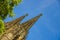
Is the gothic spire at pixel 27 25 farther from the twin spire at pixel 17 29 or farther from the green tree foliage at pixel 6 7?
the green tree foliage at pixel 6 7

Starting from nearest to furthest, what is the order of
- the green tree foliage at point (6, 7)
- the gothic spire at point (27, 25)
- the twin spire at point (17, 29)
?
1. the green tree foliage at point (6, 7)
2. the twin spire at point (17, 29)
3. the gothic spire at point (27, 25)

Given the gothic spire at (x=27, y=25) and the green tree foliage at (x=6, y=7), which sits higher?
the gothic spire at (x=27, y=25)

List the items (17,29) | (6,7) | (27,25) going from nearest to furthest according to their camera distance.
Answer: (6,7)
(17,29)
(27,25)

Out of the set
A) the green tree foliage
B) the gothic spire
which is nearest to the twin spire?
the gothic spire

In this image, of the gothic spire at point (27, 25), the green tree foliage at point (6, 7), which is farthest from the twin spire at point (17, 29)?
the green tree foliage at point (6, 7)

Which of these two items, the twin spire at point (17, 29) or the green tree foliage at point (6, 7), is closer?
the green tree foliage at point (6, 7)

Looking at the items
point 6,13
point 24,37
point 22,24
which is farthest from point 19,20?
point 6,13

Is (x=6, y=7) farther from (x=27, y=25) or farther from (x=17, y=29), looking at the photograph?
(x=27, y=25)

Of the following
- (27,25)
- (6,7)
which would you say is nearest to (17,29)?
(27,25)

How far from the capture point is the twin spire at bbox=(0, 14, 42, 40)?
48.1 m

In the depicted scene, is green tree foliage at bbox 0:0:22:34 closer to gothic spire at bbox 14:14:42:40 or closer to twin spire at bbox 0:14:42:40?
twin spire at bbox 0:14:42:40

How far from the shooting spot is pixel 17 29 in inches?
2019

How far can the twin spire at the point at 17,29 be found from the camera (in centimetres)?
4811

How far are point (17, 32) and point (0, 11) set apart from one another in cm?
2787
